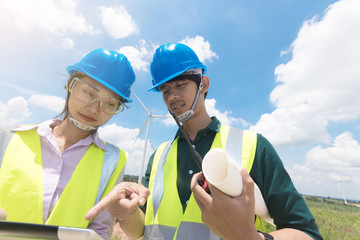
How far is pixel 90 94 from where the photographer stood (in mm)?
3387

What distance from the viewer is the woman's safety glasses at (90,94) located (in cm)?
335

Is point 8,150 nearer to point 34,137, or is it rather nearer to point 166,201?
point 34,137

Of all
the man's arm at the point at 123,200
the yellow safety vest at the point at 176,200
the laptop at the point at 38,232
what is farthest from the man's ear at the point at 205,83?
the laptop at the point at 38,232

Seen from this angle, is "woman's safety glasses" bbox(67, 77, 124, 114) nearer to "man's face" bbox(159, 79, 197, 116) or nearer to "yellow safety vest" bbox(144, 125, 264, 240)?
"man's face" bbox(159, 79, 197, 116)

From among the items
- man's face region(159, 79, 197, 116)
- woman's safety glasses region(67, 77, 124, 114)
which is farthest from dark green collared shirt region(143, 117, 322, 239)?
woman's safety glasses region(67, 77, 124, 114)

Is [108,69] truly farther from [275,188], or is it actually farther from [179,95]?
[275,188]

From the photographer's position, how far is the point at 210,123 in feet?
11.6

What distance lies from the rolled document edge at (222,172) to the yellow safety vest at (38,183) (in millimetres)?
2070

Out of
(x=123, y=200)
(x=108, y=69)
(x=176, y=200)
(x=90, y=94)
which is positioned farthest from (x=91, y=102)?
(x=176, y=200)

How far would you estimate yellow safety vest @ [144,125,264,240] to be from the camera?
2744 millimetres

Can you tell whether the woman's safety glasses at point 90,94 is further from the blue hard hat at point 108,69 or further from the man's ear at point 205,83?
the man's ear at point 205,83

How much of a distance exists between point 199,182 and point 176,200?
114 cm

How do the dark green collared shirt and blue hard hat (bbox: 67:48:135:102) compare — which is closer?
the dark green collared shirt

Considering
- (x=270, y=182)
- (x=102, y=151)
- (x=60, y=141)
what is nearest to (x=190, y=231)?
(x=270, y=182)
